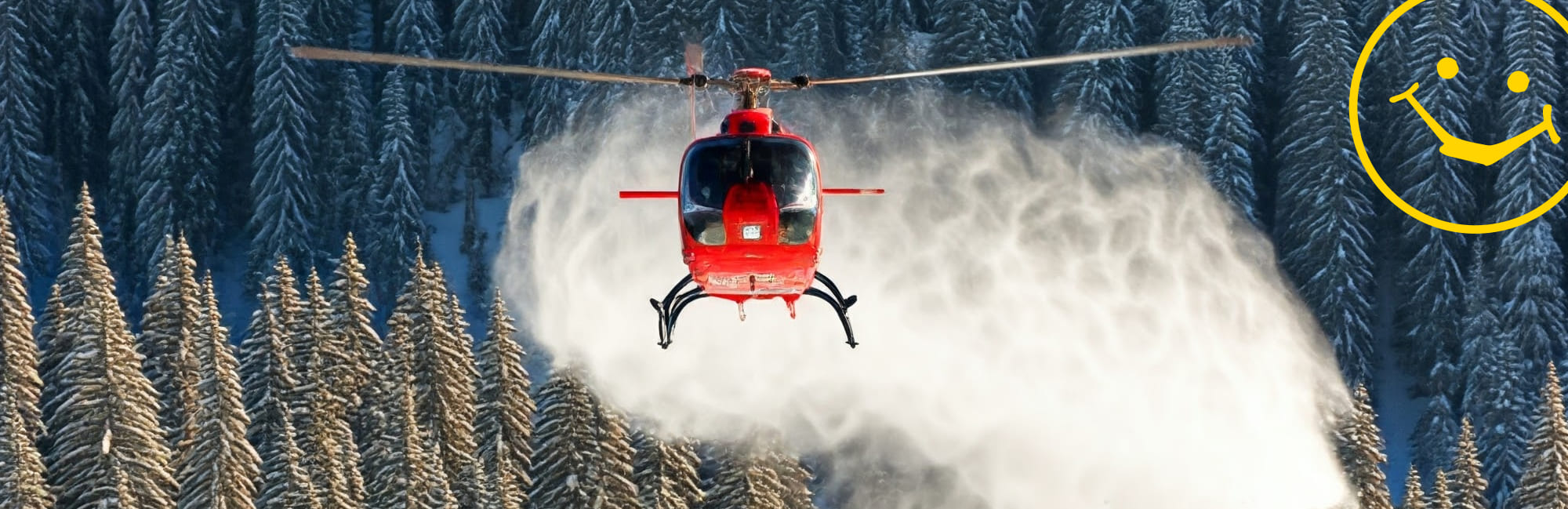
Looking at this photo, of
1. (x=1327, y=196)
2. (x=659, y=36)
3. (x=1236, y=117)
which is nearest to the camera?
(x=1327, y=196)

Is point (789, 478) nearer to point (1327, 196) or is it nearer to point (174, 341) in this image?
point (174, 341)

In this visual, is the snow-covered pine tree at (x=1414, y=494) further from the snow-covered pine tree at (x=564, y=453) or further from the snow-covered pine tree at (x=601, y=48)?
the snow-covered pine tree at (x=601, y=48)

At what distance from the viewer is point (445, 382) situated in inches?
2525

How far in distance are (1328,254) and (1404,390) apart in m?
7.00

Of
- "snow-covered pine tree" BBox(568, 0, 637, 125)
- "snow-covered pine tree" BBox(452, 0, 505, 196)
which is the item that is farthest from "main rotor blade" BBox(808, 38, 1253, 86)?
"snow-covered pine tree" BBox(452, 0, 505, 196)

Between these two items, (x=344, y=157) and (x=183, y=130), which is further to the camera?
(x=344, y=157)

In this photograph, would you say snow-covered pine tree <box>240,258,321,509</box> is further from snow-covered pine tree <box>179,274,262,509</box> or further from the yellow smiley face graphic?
the yellow smiley face graphic

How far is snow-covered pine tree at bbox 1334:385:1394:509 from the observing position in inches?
2393

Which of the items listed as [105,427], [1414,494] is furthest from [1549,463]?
[105,427]

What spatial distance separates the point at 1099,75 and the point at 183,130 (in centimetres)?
3833

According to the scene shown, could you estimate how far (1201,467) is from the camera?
243 feet

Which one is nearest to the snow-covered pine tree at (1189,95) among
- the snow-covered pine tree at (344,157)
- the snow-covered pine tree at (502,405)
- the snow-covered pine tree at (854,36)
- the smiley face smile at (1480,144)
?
the snow-covered pine tree at (854,36)

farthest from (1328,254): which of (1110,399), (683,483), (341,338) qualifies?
(341,338)

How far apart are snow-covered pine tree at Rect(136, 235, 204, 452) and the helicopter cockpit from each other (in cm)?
3515
